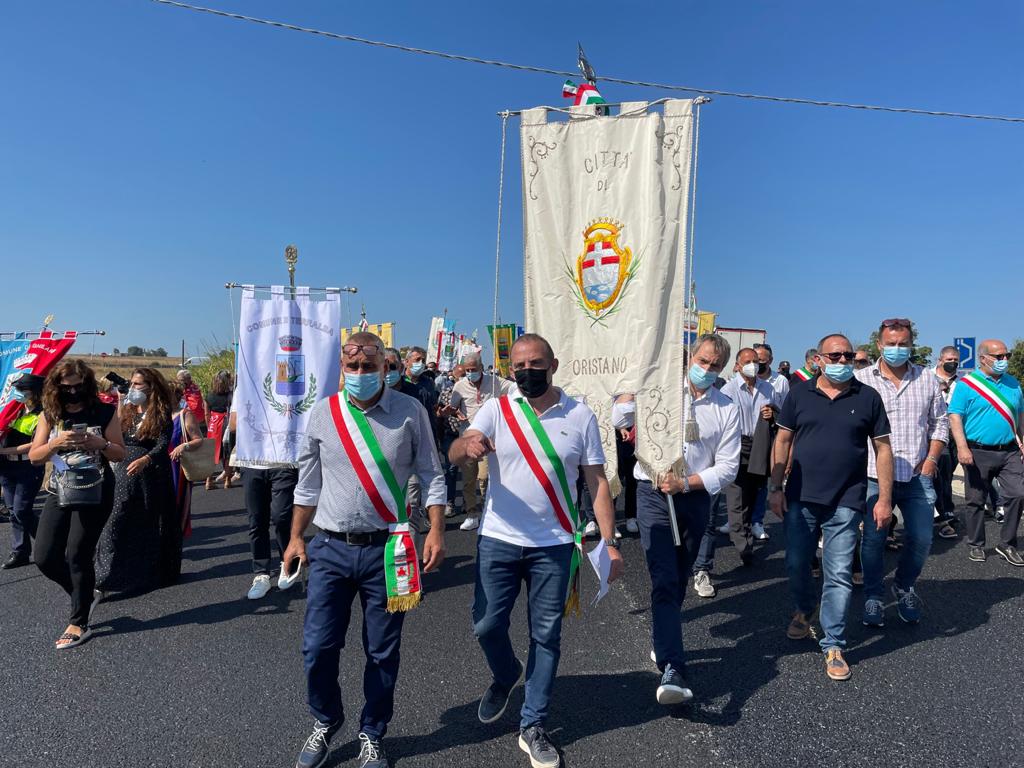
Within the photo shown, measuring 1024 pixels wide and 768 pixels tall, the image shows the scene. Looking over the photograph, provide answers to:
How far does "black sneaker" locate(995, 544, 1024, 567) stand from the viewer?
6137mm

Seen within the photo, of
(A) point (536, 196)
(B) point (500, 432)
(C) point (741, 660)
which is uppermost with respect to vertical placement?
(A) point (536, 196)

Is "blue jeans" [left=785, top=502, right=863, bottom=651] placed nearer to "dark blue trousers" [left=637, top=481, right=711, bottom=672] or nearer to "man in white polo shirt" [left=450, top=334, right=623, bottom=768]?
"dark blue trousers" [left=637, top=481, right=711, bottom=672]

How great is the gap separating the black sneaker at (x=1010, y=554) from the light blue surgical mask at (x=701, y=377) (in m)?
4.14

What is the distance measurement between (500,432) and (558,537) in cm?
54

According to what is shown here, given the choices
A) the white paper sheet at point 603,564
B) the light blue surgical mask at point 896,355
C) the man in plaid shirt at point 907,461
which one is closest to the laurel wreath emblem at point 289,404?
the white paper sheet at point 603,564

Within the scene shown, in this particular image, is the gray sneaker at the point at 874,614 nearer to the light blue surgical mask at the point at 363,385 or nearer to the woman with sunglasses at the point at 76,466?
the light blue surgical mask at the point at 363,385

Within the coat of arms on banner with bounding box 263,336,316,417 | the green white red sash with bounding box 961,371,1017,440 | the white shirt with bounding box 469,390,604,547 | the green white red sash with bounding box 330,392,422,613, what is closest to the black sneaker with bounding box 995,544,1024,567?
the green white red sash with bounding box 961,371,1017,440

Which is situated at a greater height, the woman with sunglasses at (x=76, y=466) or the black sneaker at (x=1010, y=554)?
the woman with sunglasses at (x=76, y=466)

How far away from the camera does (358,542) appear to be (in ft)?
10.1

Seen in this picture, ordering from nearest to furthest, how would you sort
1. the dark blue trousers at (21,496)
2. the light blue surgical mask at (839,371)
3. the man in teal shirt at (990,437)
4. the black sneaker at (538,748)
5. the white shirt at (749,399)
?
1. the black sneaker at (538,748)
2. the light blue surgical mask at (839,371)
3. the white shirt at (749,399)
4. the man in teal shirt at (990,437)
5. the dark blue trousers at (21,496)

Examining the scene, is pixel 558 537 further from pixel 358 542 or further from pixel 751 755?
pixel 751 755

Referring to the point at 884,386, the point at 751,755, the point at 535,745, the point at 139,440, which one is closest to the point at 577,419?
the point at 535,745

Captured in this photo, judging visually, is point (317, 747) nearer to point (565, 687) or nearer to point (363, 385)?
point (565, 687)

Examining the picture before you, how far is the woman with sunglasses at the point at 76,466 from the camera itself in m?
4.54
